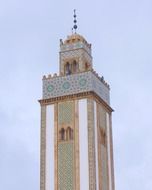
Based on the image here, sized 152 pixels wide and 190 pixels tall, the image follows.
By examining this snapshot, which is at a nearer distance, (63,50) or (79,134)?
(79,134)

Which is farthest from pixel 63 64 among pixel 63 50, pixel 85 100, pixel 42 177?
pixel 42 177

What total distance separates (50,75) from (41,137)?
2.76m

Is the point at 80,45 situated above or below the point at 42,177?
above

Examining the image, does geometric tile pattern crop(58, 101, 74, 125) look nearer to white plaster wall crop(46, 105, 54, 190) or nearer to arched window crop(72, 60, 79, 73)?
white plaster wall crop(46, 105, 54, 190)

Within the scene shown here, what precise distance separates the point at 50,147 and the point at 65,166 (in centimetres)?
110

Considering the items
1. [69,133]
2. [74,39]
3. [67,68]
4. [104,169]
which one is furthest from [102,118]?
[74,39]

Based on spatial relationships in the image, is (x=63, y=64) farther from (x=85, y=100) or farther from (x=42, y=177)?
(x=42, y=177)

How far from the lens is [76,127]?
25578mm

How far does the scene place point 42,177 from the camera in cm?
2525

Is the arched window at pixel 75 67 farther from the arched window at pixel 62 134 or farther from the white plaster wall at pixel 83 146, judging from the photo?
the arched window at pixel 62 134

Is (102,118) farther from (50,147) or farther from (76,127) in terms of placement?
(50,147)

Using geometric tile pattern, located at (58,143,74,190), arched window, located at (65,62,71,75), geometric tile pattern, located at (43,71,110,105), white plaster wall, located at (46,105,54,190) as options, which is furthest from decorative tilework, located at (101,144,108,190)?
arched window, located at (65,62,71,75)

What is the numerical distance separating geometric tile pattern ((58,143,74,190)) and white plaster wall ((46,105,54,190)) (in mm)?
343

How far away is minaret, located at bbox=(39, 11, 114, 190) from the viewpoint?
24.9 metres
